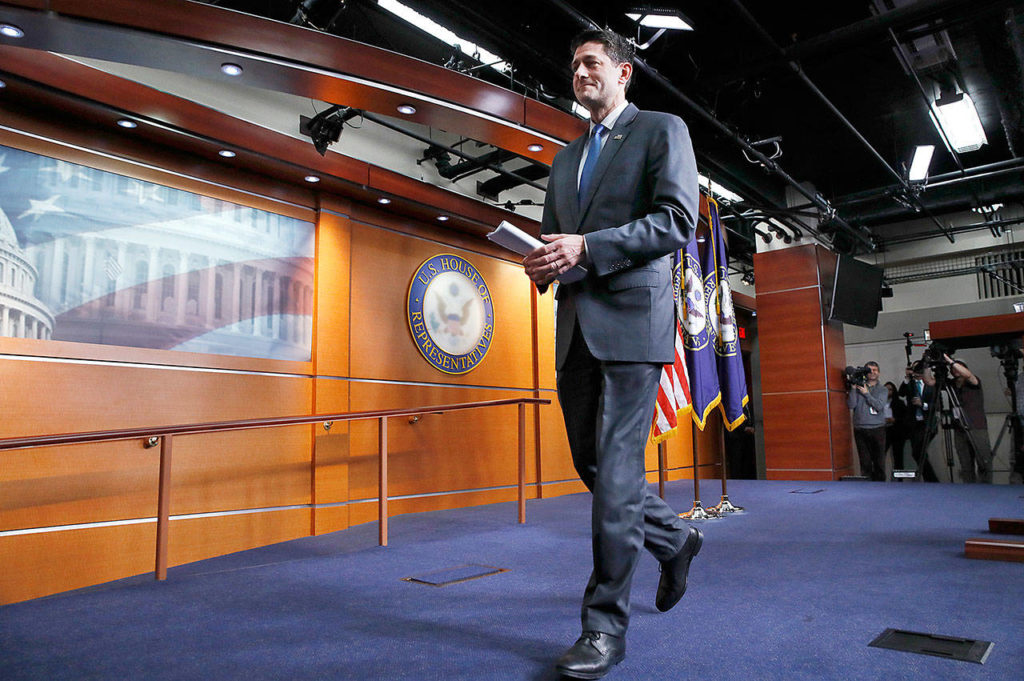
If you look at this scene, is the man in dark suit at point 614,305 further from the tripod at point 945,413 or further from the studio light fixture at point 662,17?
the tripod at point 945,413

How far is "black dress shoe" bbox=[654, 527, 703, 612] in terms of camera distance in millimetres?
1765

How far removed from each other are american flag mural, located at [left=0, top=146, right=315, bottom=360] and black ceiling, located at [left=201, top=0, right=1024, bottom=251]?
147 cm

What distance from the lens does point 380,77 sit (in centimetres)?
362

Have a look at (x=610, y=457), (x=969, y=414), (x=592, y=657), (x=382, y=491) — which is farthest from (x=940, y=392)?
(x=592, y=657)

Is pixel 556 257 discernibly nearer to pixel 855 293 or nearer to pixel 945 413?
pixel 945 413

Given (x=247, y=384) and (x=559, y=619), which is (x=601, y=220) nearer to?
(x=559, y=619)

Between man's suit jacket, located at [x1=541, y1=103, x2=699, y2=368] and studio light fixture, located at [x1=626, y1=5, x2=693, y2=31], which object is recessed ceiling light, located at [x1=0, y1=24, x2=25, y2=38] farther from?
studio light fixture, located at [x1=626, y1=5, x2=693, y2=31]

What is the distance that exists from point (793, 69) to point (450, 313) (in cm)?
372

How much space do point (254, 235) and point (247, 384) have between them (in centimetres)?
113

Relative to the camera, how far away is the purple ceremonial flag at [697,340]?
4129 mm

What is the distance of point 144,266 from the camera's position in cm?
434

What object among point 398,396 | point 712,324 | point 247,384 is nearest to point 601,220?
point 712,324

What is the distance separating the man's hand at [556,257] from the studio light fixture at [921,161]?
23.6 ft

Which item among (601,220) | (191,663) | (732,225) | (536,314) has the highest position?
(732,225)
